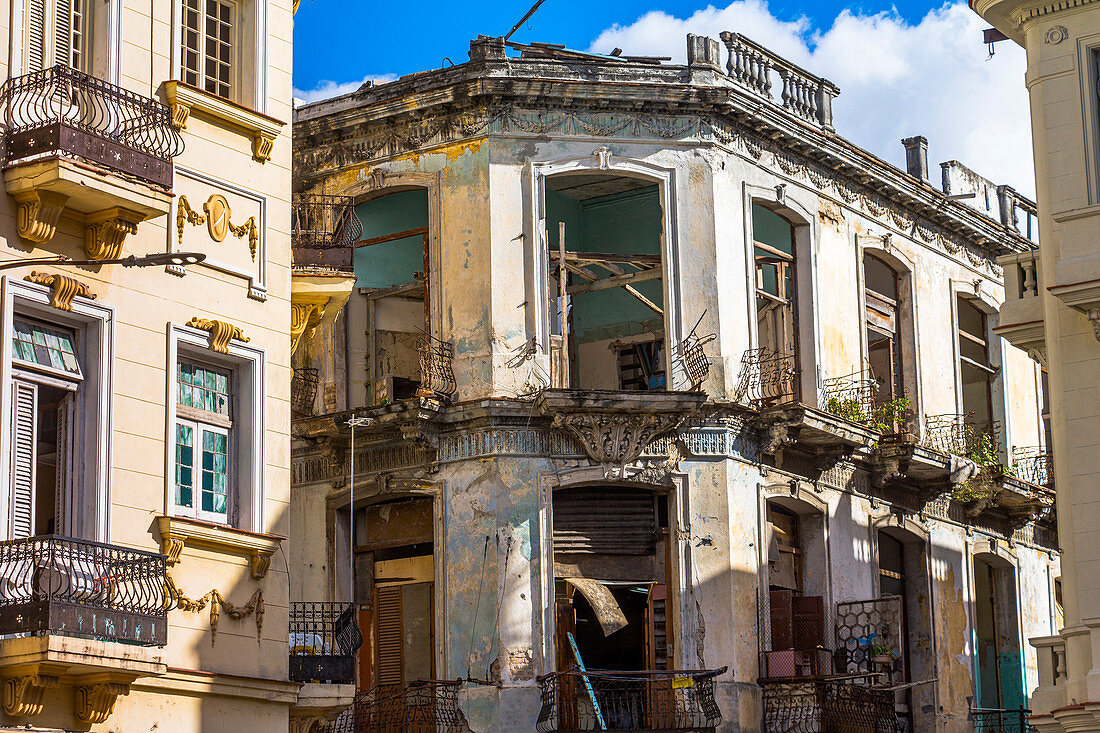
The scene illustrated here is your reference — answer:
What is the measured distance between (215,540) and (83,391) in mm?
1739

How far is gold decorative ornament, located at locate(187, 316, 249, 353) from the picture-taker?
1620 cm

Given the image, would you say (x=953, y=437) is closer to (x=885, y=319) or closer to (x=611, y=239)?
(x=885, y=319)

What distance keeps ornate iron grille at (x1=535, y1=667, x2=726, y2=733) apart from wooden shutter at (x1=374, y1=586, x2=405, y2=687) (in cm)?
250

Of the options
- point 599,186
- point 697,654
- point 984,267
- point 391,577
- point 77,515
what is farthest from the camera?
point 984,267

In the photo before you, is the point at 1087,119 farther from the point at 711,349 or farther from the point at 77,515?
the point at 77,515

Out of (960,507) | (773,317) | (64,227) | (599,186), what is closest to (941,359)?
(960,507)

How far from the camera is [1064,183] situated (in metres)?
18.4

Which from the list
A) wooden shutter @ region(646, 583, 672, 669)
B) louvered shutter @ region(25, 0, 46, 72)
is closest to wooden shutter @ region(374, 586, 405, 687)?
wooden shutter @ region(646, 583, 672, 669)

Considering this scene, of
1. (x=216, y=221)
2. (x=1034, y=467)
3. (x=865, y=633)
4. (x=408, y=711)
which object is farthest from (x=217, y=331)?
(x=1034, y=467)

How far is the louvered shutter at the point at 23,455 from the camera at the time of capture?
48.1 ft

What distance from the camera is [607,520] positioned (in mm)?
24062

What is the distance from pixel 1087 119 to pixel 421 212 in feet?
34.8

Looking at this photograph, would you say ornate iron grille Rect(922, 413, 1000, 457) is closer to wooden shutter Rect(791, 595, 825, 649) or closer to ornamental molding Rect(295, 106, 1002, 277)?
ornamental molding Rect(295, 106, 1002, 277)

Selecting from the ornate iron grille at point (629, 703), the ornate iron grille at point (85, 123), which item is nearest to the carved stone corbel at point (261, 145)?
the ornate iron grille at point (85, 123)
